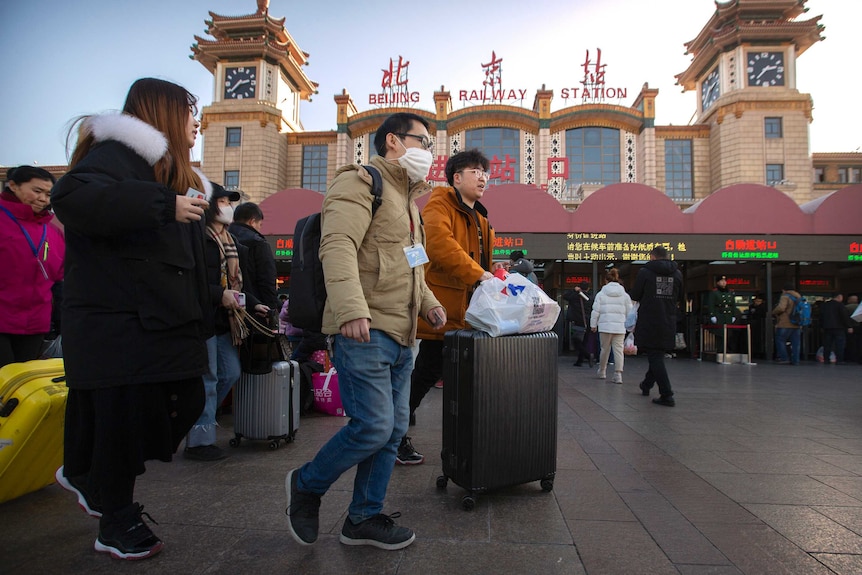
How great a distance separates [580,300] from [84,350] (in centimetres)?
1022

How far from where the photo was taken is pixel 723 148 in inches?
949

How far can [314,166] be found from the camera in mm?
26766

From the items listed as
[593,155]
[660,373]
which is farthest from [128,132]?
[593,155]

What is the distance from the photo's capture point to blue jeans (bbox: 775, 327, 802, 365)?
1151 centimetres

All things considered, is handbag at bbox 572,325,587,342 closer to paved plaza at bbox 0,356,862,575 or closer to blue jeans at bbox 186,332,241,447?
paved plaza at bbox 0,356,862,575

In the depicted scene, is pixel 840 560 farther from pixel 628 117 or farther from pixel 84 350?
pixel 628 117

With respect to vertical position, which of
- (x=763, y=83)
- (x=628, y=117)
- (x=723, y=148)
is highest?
(x=763, y=83)

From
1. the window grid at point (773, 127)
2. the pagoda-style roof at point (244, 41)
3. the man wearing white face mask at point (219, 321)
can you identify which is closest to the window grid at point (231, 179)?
the pagoda-style roof at point (244, 41)

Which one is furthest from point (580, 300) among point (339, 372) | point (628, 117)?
point (628, 117)

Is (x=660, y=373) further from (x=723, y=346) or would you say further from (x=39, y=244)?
(x=723, y=346)

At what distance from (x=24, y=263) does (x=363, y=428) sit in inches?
101

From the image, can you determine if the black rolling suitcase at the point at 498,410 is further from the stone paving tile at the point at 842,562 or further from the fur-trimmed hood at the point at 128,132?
the fur-trimmed hood at the point at 128,132

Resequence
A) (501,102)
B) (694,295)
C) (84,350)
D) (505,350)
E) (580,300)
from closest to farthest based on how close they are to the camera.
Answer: (84,350)
(505,350)
(580,300)
(694,295)
(501,102)

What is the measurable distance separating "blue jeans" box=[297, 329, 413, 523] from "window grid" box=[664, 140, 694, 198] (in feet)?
86.4
